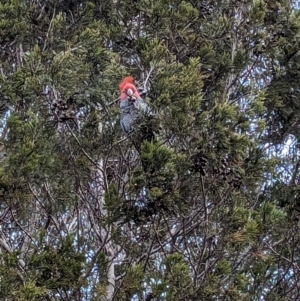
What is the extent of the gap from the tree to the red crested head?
0.10 metres

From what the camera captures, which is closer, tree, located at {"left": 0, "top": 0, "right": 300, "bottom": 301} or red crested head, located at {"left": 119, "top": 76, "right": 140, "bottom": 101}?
tree, located at {"left": 0, "top": 0, "right": 300, "bottom": 301}

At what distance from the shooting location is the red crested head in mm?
4831

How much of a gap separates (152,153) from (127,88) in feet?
3.80

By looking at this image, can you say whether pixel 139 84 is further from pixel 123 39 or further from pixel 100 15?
pixel 100 15

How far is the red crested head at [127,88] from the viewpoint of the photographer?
4.83m

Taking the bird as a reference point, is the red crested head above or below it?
above

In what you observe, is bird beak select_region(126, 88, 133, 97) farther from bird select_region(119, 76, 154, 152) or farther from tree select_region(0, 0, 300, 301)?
tree select_region(0, 0, 300, 301)

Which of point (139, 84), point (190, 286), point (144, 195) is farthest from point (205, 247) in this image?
point (139, 84)

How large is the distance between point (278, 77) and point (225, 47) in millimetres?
586

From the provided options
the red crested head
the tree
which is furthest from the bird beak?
the tree

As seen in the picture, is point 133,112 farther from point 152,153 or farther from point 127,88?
point 152,153

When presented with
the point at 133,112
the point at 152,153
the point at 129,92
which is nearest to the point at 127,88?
the point at 129,92

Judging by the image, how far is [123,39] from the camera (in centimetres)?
568

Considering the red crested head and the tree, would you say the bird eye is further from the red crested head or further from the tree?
the tree
